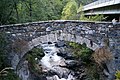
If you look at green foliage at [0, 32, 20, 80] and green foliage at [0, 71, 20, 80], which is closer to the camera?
green foliage at [0, 71, 20, 80]

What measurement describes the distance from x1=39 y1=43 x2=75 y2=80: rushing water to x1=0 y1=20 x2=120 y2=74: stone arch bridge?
4864mm

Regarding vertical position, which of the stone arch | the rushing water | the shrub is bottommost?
the rushing water

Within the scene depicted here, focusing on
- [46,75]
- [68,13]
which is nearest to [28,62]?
[46,75]

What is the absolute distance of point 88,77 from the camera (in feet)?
58.2

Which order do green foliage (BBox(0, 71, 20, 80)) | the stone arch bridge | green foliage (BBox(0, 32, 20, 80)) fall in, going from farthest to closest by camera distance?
green foliage (BBox(0, 32, 20, 80))
the stone arch bridge
green foliage (BBox(0, 71, 20, 80))

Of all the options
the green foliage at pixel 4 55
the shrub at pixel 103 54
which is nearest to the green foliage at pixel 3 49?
the green foliage at pixel 4 55

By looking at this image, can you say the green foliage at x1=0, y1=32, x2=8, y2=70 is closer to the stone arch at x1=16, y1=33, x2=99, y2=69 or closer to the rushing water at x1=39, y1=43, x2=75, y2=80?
the stone arch at x1=16, y1=33, x2=99, y2=69

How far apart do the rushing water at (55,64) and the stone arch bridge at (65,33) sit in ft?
16.0

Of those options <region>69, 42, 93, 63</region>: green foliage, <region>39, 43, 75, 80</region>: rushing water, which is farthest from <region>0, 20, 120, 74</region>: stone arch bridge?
<region>39, 43, 75, 80</region>: rushing water

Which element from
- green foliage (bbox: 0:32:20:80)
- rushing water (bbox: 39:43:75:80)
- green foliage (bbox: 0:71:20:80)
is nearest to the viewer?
green foliage (bbox: 0:71:20:80)

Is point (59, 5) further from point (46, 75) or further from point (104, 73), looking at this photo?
point (104, 73)

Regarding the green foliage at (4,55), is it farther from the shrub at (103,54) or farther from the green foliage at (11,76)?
the shrub at (103,54)

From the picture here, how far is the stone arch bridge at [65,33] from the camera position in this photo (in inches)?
578

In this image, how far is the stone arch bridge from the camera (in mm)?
14688
